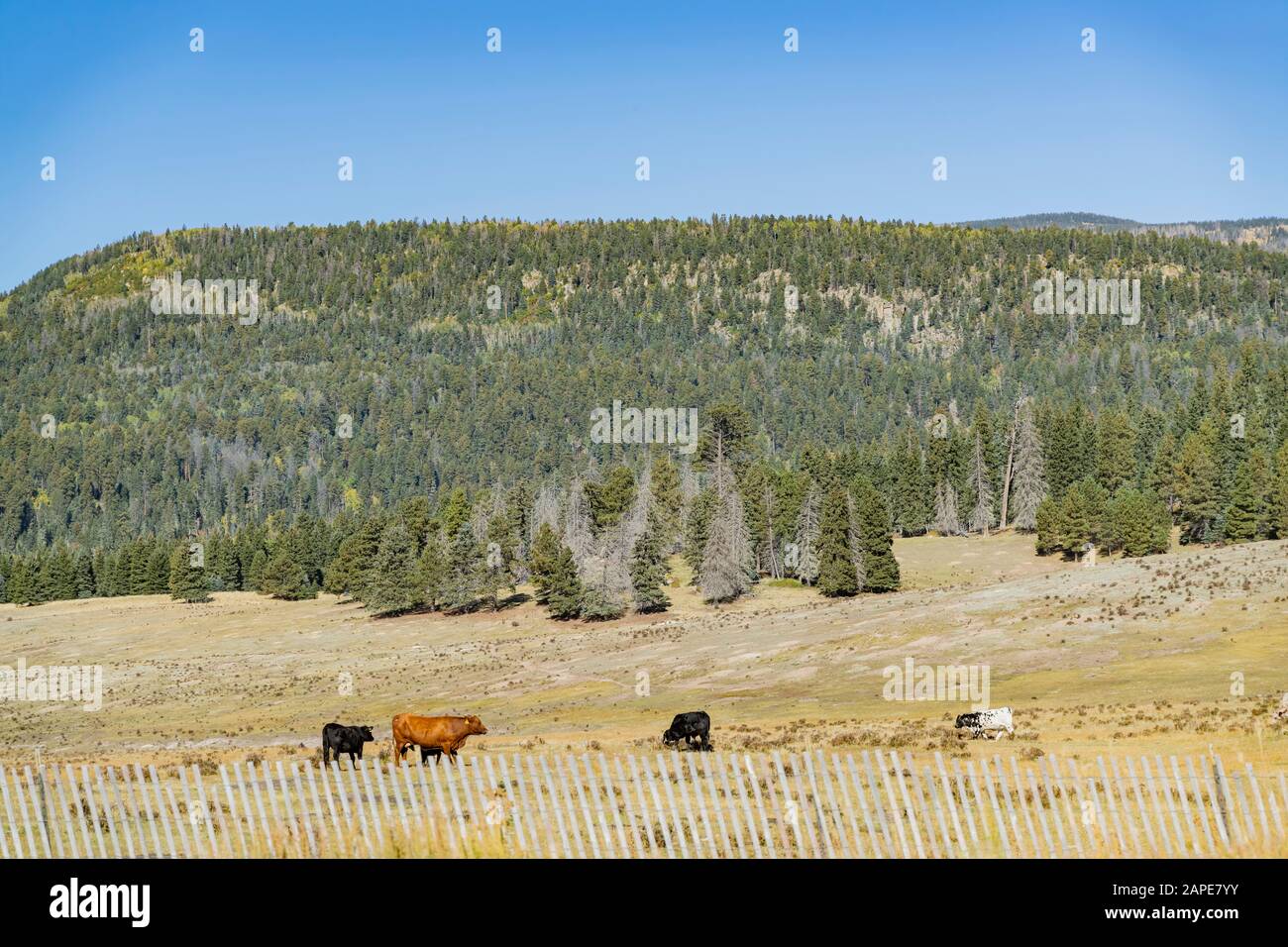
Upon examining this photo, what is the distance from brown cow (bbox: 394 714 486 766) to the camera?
92.7 ft

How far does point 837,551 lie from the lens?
96875 mm

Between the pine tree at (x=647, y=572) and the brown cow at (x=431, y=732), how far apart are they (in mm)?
65228

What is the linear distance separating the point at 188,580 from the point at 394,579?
3799 centimetres

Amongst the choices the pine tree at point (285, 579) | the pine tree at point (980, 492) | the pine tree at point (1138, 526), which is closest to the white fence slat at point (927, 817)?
the pine tree at point (1138, 526)

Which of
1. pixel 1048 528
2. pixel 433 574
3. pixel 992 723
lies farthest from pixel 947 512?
pixel 992 723

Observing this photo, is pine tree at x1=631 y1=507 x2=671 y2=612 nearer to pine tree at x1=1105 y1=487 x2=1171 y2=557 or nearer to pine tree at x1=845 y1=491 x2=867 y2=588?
pine tree at x1=845 y1=491 x2=867 y2=588

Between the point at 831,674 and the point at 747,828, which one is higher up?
the point at 747,828

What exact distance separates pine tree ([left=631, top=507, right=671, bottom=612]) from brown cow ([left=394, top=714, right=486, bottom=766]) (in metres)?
65.2

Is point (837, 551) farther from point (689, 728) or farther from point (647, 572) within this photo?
point (689, 728)

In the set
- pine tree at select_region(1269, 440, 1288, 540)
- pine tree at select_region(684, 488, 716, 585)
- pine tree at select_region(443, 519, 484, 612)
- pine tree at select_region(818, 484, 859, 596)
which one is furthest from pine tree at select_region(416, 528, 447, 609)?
pine tree at select_region(1269, 440, 1288, 540)
